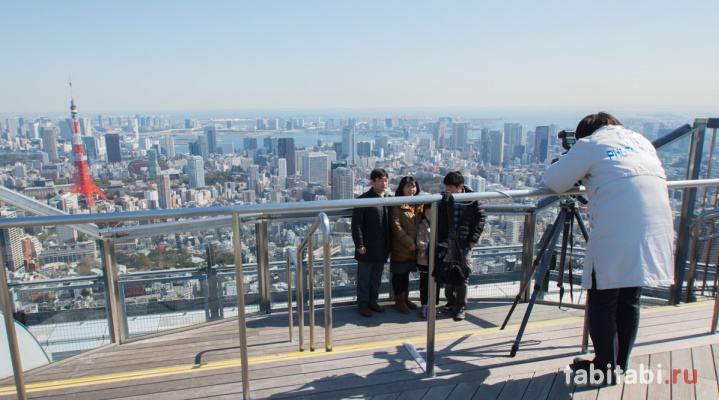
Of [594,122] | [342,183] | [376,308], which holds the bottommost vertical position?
[376,308]

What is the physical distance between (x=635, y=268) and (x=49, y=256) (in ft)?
14.0

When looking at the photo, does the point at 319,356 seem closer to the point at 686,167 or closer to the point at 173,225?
the point at 173,225

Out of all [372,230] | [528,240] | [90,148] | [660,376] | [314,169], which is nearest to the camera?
[660,376]

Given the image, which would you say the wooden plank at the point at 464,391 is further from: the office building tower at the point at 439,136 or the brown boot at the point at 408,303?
the office building tower at the point at 439,136

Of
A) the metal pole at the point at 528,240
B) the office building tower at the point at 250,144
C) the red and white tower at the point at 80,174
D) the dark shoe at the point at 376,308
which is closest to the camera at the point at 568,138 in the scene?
the metal pole at the point at 528,240

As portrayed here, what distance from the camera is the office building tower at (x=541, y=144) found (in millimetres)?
18406

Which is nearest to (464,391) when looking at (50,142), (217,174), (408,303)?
(408,303)

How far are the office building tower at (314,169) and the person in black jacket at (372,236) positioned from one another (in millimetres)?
21027

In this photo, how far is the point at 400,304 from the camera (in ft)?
16.0

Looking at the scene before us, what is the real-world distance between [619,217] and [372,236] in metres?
2.65

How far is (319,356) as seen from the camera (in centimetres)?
308

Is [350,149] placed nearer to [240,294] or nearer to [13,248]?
[13,248]

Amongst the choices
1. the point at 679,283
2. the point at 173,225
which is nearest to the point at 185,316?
the point at 173,225

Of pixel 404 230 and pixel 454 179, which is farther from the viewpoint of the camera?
pixel 404 230
